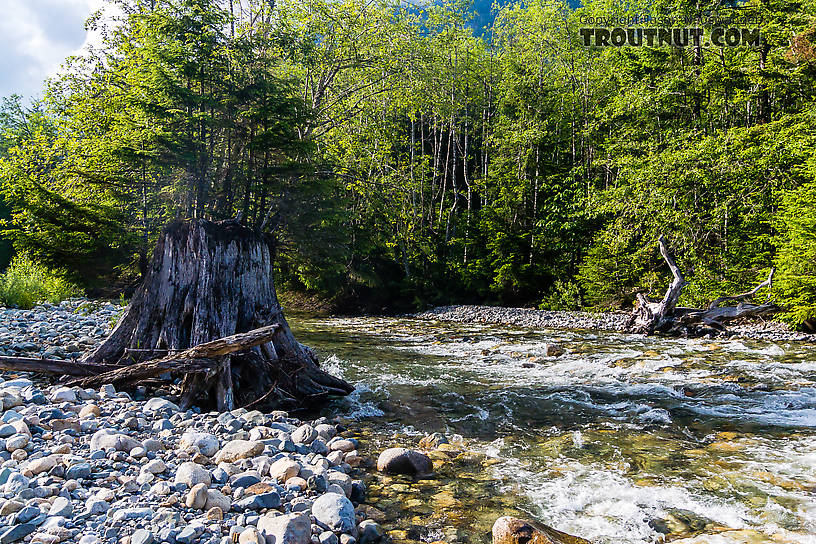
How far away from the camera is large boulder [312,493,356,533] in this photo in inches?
125

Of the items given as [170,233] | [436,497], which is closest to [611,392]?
[436,497]

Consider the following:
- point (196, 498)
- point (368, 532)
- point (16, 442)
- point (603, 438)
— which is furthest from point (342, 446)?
point (603, 438)

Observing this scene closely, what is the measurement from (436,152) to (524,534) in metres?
25.2

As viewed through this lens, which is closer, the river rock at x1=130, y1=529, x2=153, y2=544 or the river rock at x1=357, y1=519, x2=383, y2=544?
the river rock at x1=130, y1=529, x2=153, y2=544

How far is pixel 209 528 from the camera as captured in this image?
2.86 metres

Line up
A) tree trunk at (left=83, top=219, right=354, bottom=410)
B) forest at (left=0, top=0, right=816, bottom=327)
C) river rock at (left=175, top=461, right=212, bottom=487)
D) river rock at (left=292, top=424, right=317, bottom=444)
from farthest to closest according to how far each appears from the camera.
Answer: forest at (left=0, top=0, right=816, bottom=327) → tree trunk at (left=83, top=219, right=354, bottom=410) → river rock at (left=292, top=424, right=317, bottom=444) → river rock at (left=175, top=461, right=212, bottom=487)

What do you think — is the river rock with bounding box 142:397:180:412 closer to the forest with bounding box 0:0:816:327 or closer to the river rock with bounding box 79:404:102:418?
the river rock with bounding box 79:404:102:418

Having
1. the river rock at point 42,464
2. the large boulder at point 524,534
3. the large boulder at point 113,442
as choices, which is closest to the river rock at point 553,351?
the large boulder at point 524,534

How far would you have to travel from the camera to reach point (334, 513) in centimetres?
324

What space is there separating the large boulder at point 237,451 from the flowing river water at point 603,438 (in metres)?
1.06

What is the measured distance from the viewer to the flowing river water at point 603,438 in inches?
→ 143

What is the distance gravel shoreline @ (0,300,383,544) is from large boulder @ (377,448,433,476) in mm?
254

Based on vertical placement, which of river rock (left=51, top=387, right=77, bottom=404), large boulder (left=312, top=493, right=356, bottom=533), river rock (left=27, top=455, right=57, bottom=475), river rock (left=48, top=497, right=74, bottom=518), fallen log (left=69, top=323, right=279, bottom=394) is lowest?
large boulder (left=312, top=493, right=356, bottom=533)

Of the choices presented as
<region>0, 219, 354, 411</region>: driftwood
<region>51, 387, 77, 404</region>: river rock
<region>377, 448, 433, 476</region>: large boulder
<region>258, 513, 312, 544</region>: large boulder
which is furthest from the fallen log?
<region>258, 513, 312, 544</region>: large boulder
